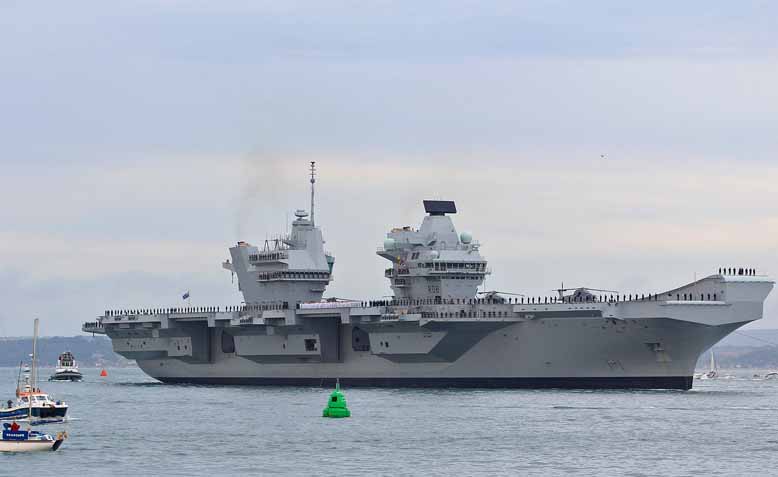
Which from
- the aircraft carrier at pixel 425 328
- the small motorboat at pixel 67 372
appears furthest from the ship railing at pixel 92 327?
the small motorboat at pixel 67 372

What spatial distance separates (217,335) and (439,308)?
49.8 feet

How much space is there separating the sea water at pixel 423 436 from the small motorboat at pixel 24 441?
0.32m

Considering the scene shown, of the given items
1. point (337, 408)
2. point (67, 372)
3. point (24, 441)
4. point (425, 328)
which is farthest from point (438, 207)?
point (67, 372)

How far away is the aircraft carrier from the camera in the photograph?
57438mm

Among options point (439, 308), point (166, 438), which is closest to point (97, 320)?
point (439, 308)

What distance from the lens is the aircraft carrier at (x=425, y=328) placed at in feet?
188

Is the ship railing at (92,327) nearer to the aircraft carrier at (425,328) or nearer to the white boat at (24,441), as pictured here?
the aircraft carrier at (425,328)

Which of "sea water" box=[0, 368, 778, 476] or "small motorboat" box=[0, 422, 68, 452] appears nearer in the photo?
"sea water" box=[0, 368, 778, 476]

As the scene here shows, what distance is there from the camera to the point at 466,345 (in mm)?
61938

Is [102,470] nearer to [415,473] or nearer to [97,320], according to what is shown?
[415,473]

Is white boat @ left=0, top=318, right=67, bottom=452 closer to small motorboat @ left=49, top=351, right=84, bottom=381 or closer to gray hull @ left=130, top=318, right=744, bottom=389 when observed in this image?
gray hull @ left=130, top=318, right=744, bottom=389

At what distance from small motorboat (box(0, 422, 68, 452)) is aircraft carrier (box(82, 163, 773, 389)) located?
77.4 feet

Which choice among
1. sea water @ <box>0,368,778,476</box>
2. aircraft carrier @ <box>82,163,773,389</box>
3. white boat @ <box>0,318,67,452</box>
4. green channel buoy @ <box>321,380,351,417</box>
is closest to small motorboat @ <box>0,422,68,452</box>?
white boat @ <box>0,318,67,452</box>

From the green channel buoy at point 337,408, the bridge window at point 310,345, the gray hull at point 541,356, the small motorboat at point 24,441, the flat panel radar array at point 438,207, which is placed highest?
the flat panel radar array at point 438,207
